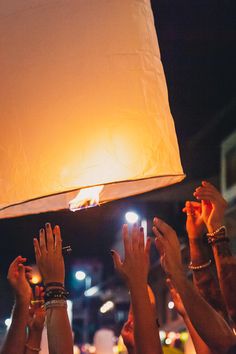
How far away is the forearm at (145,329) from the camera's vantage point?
8.90 ft

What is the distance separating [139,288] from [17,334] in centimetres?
78

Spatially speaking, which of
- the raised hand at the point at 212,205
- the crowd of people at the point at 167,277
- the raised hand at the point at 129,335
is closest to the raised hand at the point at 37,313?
the crowd of people at the point at 167,277

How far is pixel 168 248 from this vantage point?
2.78 meters

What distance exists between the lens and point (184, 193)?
55.6 ft

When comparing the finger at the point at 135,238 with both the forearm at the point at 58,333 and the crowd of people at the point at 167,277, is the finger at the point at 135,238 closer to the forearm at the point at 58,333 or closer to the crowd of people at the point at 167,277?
the crowd of people at the point at 167,277

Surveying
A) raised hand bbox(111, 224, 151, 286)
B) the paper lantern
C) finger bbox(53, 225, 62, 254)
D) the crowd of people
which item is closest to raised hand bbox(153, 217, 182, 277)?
the crowd of people

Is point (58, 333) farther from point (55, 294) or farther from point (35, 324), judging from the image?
point (35, 324)

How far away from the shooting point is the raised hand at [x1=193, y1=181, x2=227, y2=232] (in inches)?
122

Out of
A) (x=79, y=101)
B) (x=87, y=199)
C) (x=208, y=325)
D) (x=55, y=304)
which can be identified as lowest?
(x=208, y=325)

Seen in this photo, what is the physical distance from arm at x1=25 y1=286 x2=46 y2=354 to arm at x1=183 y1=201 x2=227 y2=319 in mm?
900

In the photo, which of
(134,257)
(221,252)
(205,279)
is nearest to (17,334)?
(134,257)

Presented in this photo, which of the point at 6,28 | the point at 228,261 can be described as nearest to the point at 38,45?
the point at 6,28

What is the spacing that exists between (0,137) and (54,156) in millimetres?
263

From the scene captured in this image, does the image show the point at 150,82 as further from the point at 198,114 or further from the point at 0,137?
the point at 198,114
